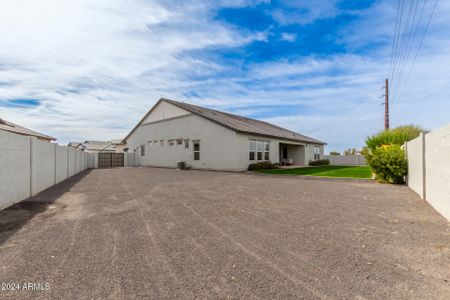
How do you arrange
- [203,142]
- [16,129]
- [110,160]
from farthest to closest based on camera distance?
1. [110,160]
2. [203,142]
3. [16,129]

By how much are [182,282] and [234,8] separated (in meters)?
12.2

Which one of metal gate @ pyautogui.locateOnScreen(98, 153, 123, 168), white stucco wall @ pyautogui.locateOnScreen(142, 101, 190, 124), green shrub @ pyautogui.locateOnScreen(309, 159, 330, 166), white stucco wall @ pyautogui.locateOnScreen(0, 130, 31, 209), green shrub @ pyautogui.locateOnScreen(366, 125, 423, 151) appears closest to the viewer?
white stucco wall @ pyautogui.locateOnScreen(0, 130, 31, 209)

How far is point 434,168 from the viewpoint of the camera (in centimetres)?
685

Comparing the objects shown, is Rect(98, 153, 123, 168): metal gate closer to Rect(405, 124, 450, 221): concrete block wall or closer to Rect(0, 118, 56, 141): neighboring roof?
Rect(0, 118, 56, 141): neighboring roof

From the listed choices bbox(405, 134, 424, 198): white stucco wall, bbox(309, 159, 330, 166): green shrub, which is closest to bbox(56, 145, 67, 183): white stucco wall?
bbox(405, 134, 424, 198): white stucco wall

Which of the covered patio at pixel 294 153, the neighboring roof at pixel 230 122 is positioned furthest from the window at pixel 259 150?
the covered patio at pixel 294 153

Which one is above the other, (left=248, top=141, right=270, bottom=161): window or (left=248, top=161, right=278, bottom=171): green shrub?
(left=248, top=141, right=270, bottom=161): window

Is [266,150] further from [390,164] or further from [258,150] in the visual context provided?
[390,164]

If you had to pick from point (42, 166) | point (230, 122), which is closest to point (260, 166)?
point (230, 122)

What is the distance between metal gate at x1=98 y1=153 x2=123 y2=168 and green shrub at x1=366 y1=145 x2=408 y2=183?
2708 centimetres

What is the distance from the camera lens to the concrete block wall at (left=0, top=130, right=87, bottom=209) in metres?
6.89

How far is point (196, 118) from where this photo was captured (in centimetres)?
2339

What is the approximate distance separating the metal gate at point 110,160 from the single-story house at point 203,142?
2.08m

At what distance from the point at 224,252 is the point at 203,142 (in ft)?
61.9
